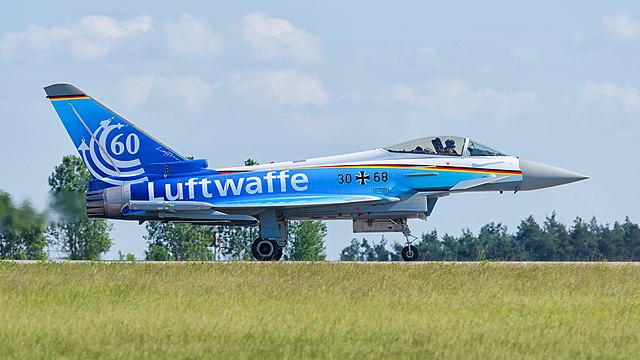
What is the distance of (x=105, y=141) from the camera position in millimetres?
26188

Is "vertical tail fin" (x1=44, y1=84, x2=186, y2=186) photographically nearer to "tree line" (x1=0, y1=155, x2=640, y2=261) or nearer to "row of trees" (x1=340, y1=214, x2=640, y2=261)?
"tree line" (x1=0, y1=155, x2=640, y2=261)

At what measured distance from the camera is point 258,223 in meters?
26.2

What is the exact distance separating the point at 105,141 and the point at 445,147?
7123mm

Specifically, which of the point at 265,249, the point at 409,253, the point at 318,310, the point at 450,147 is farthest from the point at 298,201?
the point at 318,310

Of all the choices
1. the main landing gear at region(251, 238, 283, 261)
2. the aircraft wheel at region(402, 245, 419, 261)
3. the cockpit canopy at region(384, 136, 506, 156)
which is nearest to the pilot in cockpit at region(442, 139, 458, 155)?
the cockpit canopy at region(384, 136, 506, 156)

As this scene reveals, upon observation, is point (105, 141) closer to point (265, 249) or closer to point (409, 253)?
point (265, 249)

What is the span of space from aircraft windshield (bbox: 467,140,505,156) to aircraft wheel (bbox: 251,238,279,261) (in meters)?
4.51

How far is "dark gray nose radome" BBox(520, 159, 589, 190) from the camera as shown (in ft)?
85.6

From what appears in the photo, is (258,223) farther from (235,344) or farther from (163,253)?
(163,253)

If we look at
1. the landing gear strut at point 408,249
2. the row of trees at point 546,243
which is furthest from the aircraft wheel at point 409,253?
the row of trees at point 546,243

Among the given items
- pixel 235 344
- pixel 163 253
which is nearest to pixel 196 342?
pixel 235 344

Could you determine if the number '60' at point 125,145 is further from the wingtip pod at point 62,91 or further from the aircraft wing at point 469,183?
the aircraft wing at point 469,183

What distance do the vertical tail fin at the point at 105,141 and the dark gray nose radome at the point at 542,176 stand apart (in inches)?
284

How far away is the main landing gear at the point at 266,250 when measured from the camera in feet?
84.3
